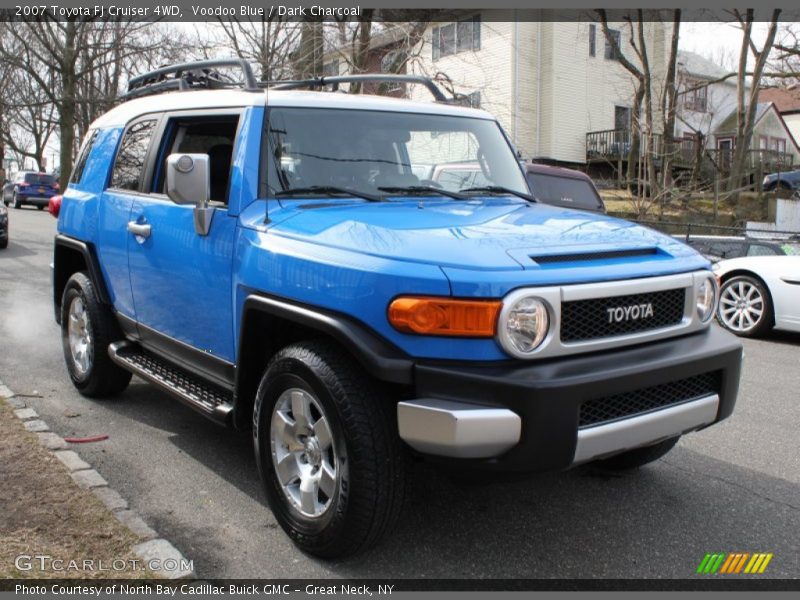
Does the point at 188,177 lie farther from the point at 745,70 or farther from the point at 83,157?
the point at 745,70

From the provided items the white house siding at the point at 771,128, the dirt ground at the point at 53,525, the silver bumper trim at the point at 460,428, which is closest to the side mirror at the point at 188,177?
the dirt ground at the point at 53,525

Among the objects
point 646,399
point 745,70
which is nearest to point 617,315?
point 646,399

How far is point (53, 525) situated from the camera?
347 centimetres

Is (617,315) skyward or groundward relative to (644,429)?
skyward

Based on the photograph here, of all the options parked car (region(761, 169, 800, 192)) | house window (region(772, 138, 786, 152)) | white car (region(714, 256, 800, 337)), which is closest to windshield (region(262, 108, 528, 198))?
white car (region(714, 256, 800, 337))

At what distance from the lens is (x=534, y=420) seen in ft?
9.19

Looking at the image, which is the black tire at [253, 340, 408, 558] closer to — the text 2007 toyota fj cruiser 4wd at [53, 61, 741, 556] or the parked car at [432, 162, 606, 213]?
the text 2007 toyota fj cruiser 4wd at [53, 61, 741, 556]

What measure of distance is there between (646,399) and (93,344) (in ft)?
12.5

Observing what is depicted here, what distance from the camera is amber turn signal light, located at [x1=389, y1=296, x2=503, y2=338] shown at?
2.90 metres

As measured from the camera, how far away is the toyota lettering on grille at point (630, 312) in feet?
10.4

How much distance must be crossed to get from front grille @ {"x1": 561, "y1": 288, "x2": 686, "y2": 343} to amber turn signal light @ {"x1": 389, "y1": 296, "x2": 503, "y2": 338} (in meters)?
0.33

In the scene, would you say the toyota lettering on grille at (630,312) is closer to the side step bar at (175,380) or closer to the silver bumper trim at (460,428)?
the silver bumper trim at (460,428)

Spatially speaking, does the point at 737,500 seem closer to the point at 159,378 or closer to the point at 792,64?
the point at 159,378

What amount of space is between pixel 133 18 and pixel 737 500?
3103 centimetres
